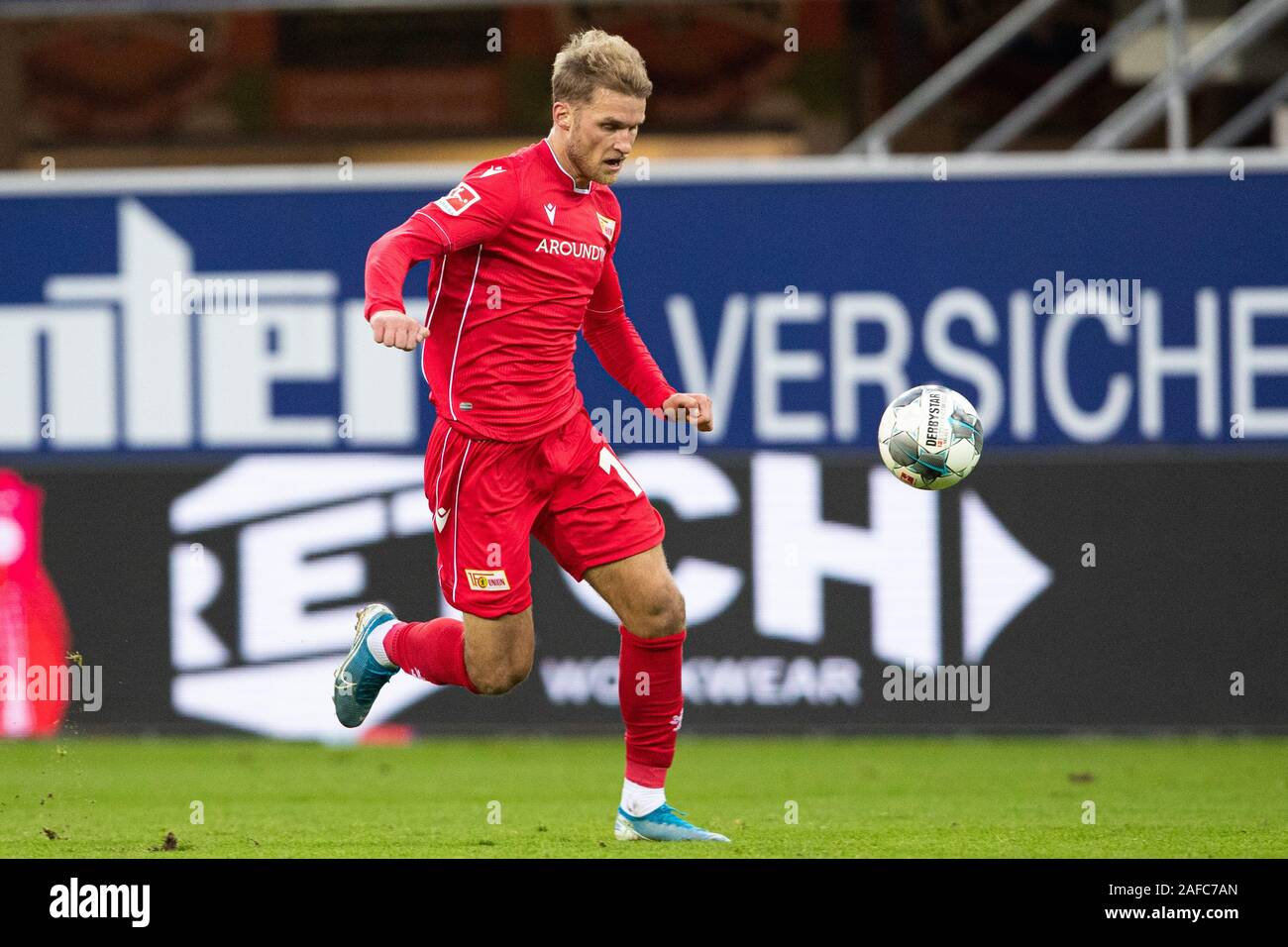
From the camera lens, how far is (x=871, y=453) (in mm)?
8695

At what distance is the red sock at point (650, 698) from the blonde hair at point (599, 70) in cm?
150

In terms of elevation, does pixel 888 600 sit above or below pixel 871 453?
below

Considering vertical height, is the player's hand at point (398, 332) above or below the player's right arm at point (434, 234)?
below

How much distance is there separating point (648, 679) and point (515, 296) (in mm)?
1146

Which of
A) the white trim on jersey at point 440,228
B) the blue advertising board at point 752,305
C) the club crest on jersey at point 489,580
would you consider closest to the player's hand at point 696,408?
the club crest on jersey at point 489,580

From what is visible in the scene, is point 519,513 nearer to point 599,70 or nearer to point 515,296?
point 515,296

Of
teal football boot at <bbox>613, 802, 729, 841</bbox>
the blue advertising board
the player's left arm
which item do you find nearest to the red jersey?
the player's left arm

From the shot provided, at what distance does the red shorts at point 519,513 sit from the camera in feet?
17.5

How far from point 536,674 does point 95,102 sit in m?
7.83

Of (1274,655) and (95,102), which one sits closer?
(1274,655)

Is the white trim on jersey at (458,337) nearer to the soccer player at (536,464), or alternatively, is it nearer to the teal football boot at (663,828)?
the soccer player at (536,464)

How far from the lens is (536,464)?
538cm
